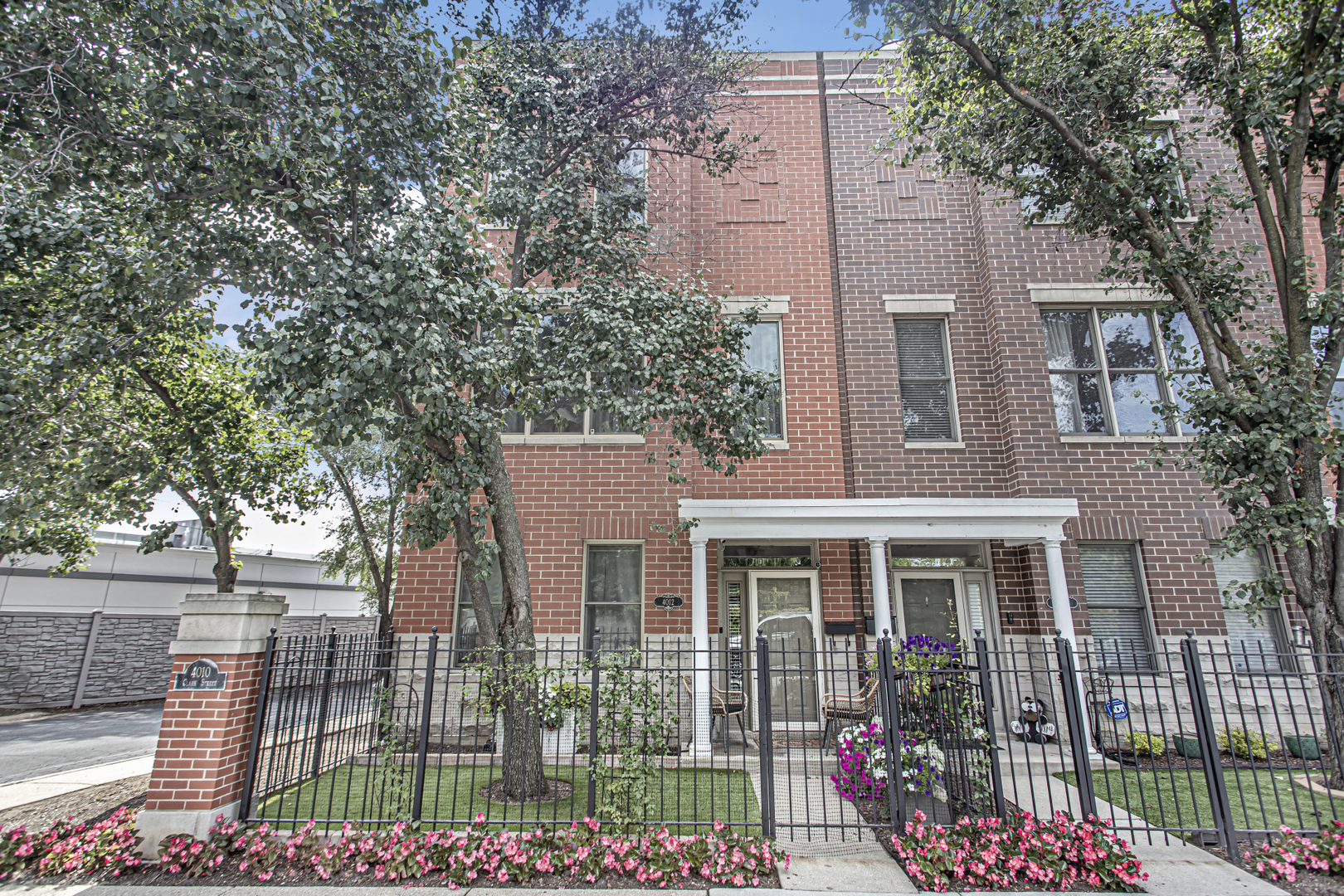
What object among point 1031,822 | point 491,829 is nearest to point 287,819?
point 491,829

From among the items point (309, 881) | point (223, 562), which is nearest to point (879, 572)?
point (309, 881)

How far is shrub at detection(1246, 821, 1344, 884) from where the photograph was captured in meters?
4.88

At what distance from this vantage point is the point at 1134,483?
9.92 meters

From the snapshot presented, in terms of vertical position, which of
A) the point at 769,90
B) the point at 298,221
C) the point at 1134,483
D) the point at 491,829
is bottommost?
the point at 491,829

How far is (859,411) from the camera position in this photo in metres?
10.7

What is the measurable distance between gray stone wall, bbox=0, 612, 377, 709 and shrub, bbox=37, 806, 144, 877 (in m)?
9.79

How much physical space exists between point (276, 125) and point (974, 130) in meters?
8.22

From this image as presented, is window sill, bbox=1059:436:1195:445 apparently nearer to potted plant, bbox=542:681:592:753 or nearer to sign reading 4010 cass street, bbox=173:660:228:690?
potted plant, bbox=542:681:592:753

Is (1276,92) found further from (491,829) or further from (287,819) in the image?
(287,819)

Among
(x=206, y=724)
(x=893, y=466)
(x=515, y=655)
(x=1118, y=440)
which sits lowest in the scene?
(x=206, y=724)

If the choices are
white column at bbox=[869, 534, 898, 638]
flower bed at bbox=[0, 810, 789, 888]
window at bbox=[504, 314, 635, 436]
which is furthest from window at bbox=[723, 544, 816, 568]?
Answer: flower bed at bbox=[0, 810, 789, 888]

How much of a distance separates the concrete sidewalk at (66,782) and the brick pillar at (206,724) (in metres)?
1.68

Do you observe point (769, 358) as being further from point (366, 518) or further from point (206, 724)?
point (366, 518)

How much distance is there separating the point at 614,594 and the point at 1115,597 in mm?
7584
